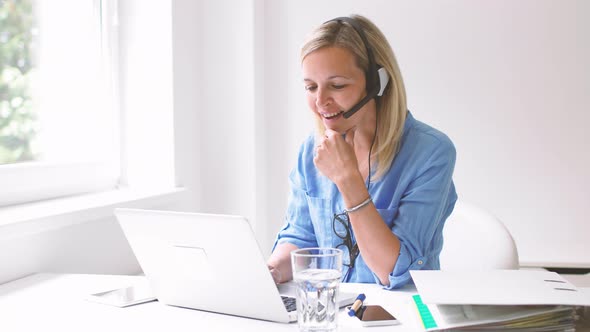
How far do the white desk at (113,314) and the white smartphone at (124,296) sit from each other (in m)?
0.02

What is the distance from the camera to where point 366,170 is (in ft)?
5.48

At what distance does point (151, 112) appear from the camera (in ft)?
7.35

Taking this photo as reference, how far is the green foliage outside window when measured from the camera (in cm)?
177

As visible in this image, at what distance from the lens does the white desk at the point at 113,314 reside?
42.6 inches

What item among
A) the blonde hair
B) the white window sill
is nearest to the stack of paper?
the blonde hair

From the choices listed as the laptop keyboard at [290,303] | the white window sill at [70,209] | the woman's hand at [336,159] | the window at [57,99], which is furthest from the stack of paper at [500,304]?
the window at [57,99]

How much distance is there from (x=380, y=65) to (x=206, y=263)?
76 cm

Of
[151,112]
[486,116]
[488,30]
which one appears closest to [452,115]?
[486,116]

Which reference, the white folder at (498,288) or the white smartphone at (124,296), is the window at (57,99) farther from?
the white folder at (498,288)

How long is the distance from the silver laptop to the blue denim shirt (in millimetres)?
306

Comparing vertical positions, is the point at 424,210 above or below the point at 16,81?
below

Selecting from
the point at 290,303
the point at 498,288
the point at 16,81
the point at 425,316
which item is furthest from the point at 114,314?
the point at 16,81

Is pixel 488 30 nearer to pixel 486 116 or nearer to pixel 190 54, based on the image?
pixel 486 116

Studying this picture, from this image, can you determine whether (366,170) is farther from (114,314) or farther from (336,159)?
(114,314)
